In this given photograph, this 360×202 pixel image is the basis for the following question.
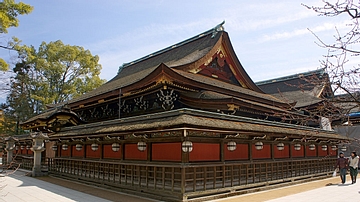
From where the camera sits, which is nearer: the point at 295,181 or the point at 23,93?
the point at 295,181

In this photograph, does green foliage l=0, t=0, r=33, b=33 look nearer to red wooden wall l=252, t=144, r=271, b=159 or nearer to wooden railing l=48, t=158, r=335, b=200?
wooden railing l=48, t=158, r=335, b=200

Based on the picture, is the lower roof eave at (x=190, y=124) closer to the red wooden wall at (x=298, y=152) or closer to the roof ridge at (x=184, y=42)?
the red wooden wall at (x=298, y=152)

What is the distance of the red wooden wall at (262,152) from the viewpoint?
543 inches

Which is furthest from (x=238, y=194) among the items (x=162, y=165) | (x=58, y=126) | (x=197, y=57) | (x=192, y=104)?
(x=58, y=126)

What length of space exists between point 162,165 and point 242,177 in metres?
4.48

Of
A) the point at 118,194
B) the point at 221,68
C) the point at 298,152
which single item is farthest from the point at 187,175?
the point at 298,152

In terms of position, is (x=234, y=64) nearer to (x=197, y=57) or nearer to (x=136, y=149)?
(x=197, y=57)

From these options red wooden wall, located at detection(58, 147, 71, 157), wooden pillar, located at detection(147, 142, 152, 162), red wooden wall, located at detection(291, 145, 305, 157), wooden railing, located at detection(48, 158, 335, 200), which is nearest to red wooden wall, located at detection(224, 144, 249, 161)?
wooden railing, located at detection(48, 158, 335, 200)

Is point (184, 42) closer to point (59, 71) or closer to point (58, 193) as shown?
point (58, 193)

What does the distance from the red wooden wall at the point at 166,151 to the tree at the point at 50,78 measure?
27660mm

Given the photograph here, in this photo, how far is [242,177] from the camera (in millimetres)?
13289

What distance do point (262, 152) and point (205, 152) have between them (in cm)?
427

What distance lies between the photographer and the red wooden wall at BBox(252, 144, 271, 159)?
13.8 meters

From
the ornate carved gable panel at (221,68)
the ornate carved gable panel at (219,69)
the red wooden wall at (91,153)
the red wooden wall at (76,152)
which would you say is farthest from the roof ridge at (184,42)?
the red wooden wall at (76,152)
